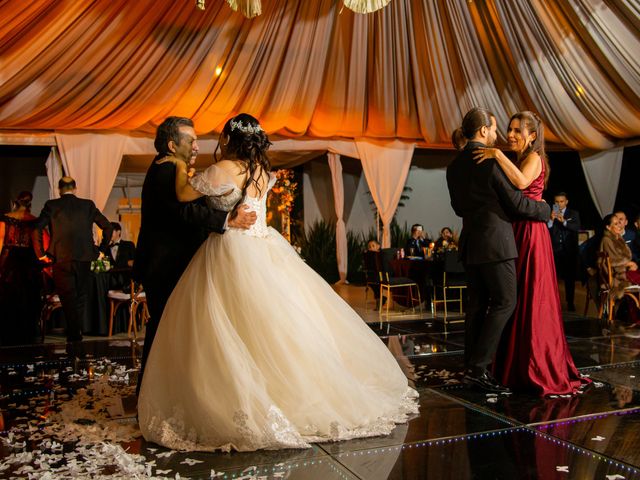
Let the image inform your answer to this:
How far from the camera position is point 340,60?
905 cm

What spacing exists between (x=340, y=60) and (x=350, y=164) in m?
4.73

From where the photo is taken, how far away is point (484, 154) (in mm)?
3631

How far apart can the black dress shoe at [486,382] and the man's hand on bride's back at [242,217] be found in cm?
160

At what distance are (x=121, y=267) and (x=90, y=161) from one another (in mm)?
2070

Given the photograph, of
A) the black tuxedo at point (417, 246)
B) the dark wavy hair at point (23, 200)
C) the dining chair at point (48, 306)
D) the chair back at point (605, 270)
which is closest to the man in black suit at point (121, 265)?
the dining chair at point (48, 306)

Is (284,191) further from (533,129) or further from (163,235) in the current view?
(163,235)

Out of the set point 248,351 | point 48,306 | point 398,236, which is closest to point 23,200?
point 48,306

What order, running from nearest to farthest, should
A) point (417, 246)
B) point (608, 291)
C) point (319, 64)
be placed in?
point (608, 291), point (319, 64), point (417, 246)

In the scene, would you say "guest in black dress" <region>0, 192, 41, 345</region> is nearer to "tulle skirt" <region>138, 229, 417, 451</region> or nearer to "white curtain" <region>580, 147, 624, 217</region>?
"tulle skirt" <region>138, 229, 417, 451</region>

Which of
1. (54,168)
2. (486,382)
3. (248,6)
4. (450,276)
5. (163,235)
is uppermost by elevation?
(248,6)

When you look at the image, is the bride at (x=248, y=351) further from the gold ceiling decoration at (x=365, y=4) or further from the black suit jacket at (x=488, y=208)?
the gold ceiling decoration at (x=365, y=4)

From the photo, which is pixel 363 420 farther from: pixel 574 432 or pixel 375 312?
pixel 375 312

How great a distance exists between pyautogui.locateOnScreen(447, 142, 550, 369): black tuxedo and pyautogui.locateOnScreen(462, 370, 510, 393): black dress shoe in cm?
7

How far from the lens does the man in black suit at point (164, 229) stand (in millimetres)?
3336
